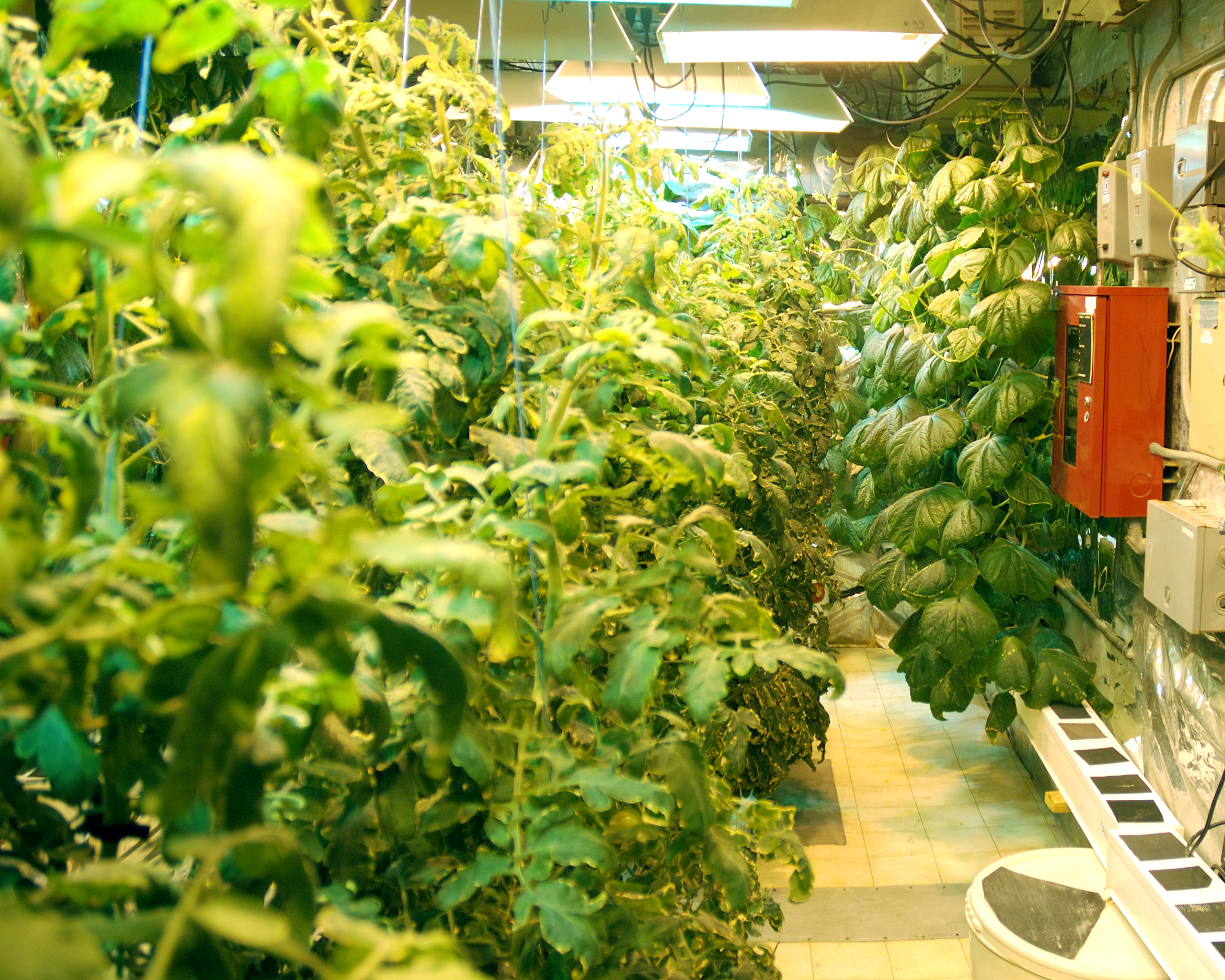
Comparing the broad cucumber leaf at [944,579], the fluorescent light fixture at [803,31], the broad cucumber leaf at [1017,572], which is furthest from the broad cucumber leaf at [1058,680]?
the fluorescent light fixture at [803,31]

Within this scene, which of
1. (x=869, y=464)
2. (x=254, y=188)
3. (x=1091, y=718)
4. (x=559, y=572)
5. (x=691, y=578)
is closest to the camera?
(x=254, y=188)

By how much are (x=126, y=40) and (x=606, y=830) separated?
763mm

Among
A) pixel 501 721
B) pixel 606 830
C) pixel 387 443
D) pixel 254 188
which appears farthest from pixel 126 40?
pixel 606 830

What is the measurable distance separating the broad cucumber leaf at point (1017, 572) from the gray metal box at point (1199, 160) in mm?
1338

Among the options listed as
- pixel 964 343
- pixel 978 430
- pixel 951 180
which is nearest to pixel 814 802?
pixel 978 430

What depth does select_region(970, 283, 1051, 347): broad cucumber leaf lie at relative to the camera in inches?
126

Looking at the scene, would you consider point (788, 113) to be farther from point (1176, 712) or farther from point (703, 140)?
point (1176, 712)

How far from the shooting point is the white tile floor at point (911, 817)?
2896mm

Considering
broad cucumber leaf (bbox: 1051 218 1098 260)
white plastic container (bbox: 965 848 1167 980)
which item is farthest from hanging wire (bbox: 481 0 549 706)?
broad cucumber leaf (bbox: 1051 218 1098 260)

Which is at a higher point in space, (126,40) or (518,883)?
(126,40)

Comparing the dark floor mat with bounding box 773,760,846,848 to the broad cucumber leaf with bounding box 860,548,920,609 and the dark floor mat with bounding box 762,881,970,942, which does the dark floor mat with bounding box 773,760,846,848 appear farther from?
the broad cucumber leaf with bounding box 860,548,920,609

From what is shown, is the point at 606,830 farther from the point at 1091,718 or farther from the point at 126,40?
the point at 1091,718

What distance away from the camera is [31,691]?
438mm

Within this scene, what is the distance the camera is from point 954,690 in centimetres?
363
